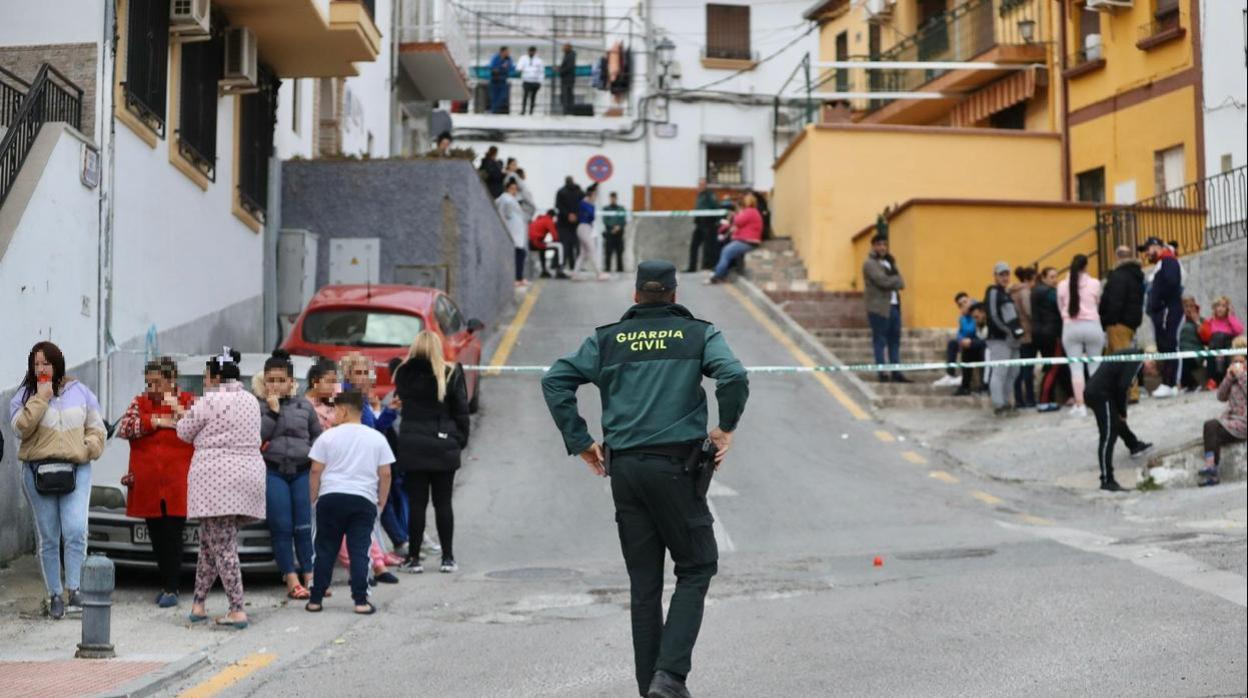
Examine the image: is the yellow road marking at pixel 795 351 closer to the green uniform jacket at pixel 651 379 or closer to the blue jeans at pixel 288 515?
the blue jeans at pixel 288 515

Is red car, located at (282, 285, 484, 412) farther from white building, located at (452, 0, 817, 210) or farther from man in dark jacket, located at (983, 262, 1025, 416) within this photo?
white building, located at (452, 0, 817, 210)

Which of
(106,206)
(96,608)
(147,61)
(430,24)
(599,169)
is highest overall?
(430,24)

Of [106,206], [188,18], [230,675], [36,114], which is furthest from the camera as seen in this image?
[188,18]

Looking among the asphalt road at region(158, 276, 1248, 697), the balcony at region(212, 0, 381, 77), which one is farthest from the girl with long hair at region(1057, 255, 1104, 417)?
the balcony at region(212, 0, 381, 77)

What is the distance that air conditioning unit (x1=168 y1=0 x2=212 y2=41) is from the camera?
661 inches

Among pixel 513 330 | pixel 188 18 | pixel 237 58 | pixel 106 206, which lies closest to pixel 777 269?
pixel 513 330

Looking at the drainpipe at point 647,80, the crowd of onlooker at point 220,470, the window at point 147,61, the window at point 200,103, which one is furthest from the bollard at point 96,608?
the drainpipe at point 647,80

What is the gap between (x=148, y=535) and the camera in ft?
35.9

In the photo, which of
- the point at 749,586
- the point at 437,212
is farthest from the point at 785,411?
the point at 749,586

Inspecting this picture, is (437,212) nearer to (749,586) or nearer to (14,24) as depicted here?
(14,24)

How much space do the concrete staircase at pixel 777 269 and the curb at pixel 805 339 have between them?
0.77 ft

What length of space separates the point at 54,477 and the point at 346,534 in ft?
5.78

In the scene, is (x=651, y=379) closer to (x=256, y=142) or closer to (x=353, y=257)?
(x=256, y=142)

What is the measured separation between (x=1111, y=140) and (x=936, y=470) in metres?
13.5
